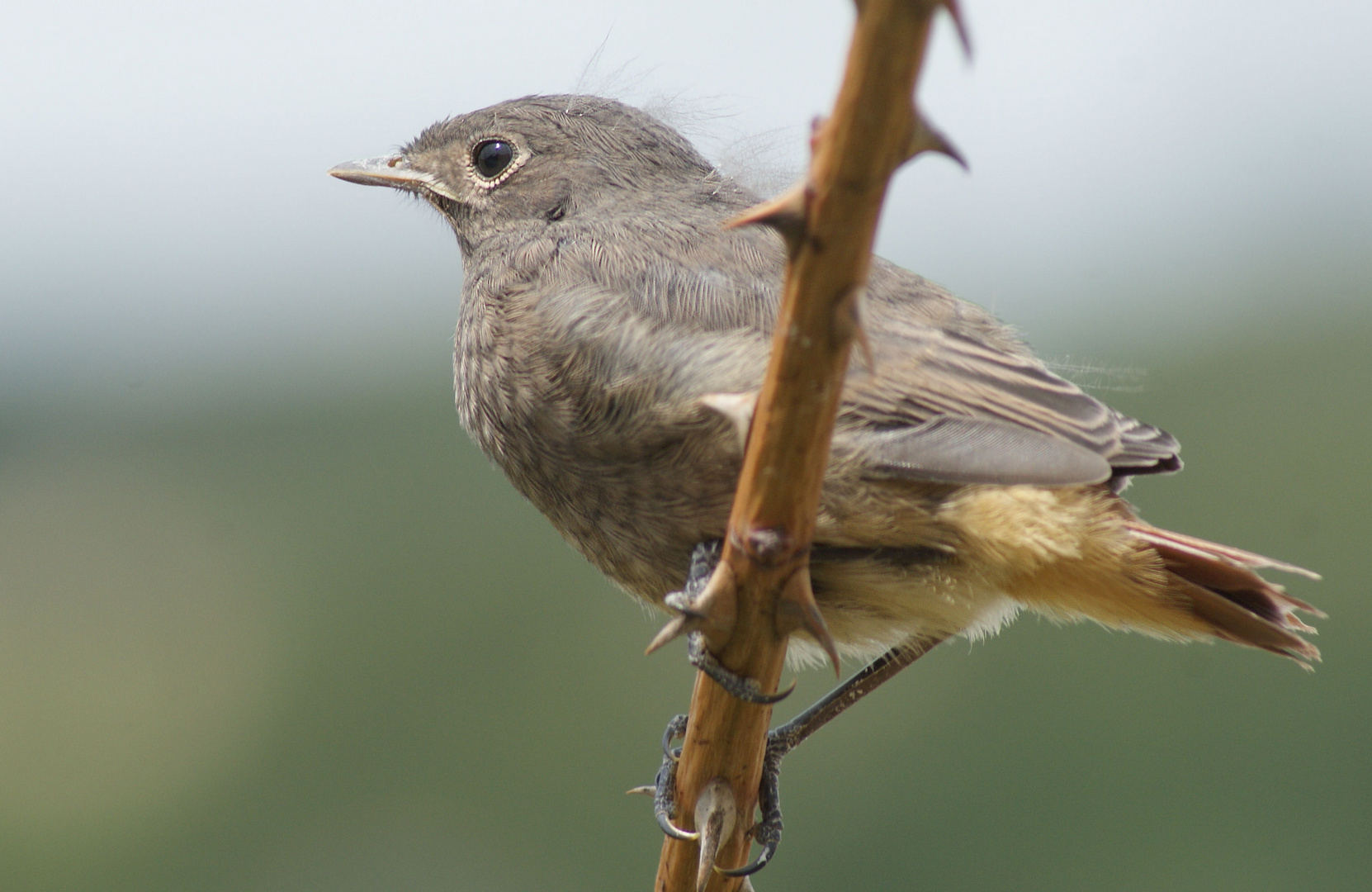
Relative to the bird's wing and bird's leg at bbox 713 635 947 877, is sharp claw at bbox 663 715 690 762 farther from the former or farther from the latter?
the bird's wing

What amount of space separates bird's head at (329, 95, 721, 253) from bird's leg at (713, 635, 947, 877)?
184cm

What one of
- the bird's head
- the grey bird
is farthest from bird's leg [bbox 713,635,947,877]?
the bird's head

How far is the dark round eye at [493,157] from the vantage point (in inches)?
194

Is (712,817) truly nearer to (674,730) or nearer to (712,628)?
(712,628)

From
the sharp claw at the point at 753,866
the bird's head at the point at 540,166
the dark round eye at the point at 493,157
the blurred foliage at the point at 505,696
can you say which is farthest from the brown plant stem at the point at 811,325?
the blurred foliage at the point at 505,696

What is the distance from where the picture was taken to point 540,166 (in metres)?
4.84

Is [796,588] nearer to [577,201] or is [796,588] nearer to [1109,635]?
→ [577,201]

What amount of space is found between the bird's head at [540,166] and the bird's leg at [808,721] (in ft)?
6.04

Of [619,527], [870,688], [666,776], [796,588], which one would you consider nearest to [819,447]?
[796,588]

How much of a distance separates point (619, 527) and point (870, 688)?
124 cm

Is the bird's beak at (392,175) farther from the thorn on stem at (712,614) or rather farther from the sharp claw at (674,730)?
the thorn on stem at (712,614)

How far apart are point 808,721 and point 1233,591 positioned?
56.9 inches

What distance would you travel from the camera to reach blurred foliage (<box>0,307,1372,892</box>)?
871 cm

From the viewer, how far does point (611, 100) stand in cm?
509
